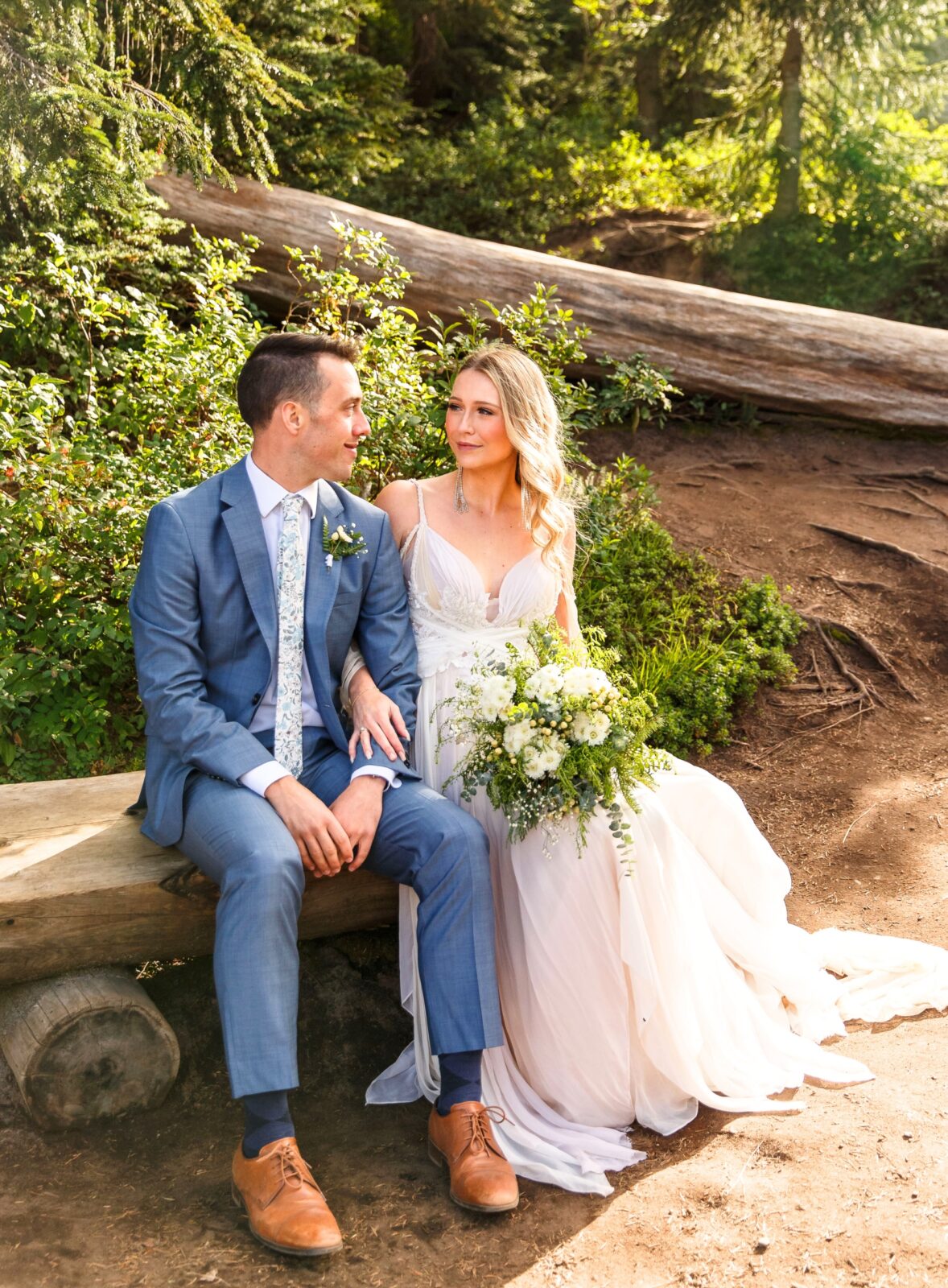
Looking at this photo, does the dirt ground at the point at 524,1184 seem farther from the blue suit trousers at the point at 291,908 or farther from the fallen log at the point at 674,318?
the fallen log at the point at 674,318

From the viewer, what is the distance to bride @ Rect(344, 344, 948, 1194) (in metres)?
3.33

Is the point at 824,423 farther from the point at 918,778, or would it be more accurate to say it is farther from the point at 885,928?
the point at 885,928

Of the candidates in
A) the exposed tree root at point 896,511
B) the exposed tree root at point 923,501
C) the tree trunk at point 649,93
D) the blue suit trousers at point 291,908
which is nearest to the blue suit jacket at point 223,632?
the blue suit trousers at point 291,908

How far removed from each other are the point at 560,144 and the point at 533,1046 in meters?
10.4

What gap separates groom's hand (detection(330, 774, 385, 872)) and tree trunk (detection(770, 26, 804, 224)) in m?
9.83

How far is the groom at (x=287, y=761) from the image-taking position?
9.50 ft

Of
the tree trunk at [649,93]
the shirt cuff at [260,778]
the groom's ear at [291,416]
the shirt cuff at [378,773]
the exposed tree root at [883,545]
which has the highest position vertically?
the tree trunk at [649,93]

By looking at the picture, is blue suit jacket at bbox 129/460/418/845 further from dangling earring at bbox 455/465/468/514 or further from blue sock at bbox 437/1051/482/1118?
blue sock at bbox 437/1051/482/1118

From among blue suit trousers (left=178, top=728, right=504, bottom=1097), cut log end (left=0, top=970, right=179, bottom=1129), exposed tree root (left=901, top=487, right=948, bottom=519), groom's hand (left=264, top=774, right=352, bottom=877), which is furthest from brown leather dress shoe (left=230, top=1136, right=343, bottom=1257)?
exposed tree root (left=901, top=487, right=948, bottom=519)

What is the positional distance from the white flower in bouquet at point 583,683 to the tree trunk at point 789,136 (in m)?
9.53

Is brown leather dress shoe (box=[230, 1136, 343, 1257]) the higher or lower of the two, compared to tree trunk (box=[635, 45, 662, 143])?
lower

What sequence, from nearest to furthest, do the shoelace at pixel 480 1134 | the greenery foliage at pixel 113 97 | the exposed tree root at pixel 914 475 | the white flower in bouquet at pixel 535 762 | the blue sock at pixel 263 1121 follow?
the blue sock at pixel 263 1121
the shoelace at pixel 480 1134
the white flower in bouquet at pixel 535 762
the greenery foliage at pixel 113 97
the exposed tree root at pixel 914 475

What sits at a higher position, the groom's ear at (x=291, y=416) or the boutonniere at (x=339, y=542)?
the groom's ear at (x=291, y=416)

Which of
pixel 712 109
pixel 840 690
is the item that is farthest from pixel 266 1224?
Answer: pixel 712 109
